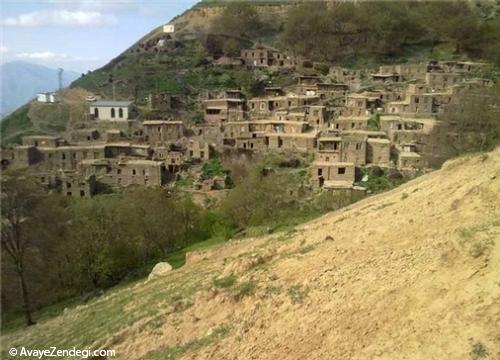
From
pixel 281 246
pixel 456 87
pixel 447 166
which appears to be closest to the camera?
pixel 281 246

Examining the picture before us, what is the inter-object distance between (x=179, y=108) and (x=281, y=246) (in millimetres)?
39038

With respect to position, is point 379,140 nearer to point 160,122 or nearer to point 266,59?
point 160,122

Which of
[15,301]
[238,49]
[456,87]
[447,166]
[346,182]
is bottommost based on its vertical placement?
[15,301]

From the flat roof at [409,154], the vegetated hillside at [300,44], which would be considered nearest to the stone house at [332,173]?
the flat roof at [409,154]

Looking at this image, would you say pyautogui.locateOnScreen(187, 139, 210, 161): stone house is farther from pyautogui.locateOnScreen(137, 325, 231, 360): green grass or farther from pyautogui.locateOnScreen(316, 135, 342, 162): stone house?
pyautogui.locateOnScreen(137, 325, 231, 360): green grass

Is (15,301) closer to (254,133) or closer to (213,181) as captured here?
(213,181)

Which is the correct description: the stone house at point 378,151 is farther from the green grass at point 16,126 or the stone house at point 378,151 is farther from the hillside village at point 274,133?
the green grass at point 16,126

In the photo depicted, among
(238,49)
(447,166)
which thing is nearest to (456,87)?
(238,49)

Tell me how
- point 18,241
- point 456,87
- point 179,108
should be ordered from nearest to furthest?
point 18,241 → point 456,87 → point 179,108

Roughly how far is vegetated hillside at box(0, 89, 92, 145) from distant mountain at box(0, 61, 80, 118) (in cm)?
1804

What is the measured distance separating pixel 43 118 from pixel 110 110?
8.27m

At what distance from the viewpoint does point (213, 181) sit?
3631 centimetres

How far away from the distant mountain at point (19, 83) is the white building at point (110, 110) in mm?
24827

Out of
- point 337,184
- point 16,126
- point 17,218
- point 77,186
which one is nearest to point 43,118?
point 16,126
